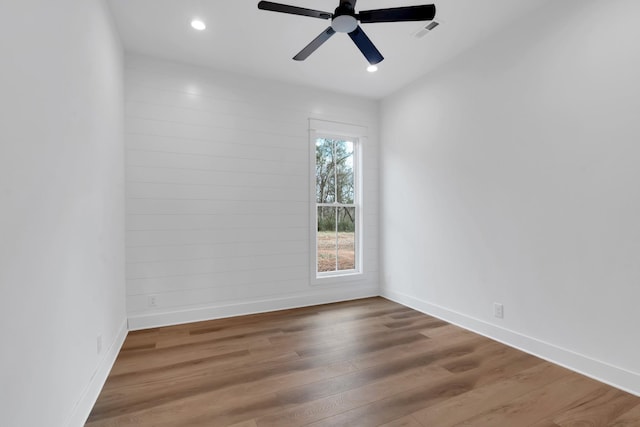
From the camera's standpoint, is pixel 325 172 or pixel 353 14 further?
pixel 325 172

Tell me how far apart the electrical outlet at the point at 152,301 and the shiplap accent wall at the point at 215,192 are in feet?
0.07

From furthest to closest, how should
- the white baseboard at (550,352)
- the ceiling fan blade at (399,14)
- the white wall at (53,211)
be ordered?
1. the white baseboard at (550,352)
2. the ceiling fan blade at (399,14)
3. the white wall at (53,211)

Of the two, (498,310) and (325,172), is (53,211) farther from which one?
(498,310)

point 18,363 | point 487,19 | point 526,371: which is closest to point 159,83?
point 18,363

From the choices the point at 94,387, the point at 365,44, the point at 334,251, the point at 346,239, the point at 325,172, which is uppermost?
the point at 365,44

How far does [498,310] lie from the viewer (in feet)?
9.61

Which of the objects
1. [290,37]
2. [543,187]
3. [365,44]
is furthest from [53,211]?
[543,187]

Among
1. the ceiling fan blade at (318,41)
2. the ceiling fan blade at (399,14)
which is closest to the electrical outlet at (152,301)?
the ceiling fan blade at (318,41)

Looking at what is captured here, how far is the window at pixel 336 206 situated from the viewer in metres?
4.26

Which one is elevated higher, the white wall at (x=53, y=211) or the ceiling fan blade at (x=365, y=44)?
the ceiling fan blade at (x=365, y=44)

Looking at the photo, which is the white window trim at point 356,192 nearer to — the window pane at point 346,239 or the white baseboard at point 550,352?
the window pane at point 346,239

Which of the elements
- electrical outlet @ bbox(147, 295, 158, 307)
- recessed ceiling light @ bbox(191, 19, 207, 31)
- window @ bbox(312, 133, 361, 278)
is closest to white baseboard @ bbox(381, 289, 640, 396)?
window @ bbox(312, 133, 361, 278)

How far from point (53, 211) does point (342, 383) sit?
6.62 ft

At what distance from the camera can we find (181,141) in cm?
342
